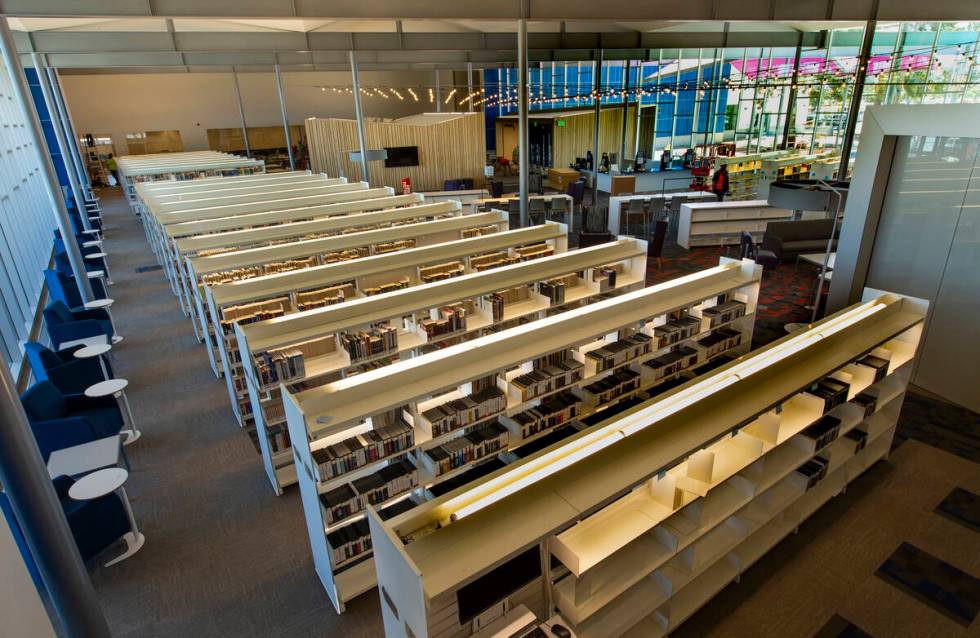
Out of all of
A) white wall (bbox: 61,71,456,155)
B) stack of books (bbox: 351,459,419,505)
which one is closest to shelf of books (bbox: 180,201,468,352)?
stack of books (bbox: 351,459,419,505)

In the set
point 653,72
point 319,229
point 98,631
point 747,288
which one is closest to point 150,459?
A: point 98,631

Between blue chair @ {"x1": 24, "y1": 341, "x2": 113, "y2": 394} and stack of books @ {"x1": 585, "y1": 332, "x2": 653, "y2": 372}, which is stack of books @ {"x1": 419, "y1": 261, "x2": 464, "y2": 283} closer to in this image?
stack of books @ {"x1": 585, "y1": 332, "x2": 653, "y2": 372}

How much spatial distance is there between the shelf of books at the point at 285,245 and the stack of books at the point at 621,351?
4195 mm

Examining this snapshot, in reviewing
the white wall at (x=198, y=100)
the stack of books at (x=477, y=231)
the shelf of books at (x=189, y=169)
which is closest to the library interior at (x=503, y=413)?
the stack of books at (x=477, y=231)

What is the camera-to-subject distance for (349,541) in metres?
3.88

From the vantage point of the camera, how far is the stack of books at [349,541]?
151 inches

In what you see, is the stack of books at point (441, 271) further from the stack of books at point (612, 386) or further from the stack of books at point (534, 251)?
the stack of books at point (612, 386)

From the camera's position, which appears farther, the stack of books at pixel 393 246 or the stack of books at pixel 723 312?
the stack of books at pixel 393 246

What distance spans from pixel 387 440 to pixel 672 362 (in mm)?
3128

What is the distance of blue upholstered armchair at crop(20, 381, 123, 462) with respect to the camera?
4.54m

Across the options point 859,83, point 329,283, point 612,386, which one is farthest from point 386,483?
point 859,83

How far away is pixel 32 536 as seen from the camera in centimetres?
284

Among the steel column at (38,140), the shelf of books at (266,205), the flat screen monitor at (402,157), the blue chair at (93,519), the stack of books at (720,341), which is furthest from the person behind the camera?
the flat screen monitor at (402,157)

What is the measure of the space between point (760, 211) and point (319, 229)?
978 centimetres
